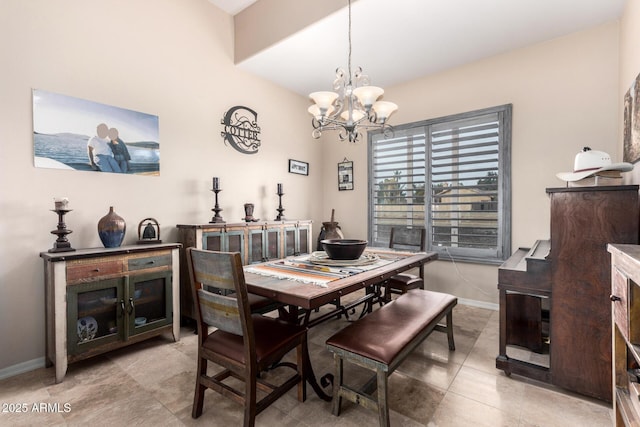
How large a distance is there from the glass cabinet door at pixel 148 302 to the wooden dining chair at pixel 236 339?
1110mm

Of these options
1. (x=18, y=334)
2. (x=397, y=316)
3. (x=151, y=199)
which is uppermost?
(x=151, y=199)

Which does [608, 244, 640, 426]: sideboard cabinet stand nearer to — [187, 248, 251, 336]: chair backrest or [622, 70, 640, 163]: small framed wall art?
[622, 70, 640, 163]: small framed wall art

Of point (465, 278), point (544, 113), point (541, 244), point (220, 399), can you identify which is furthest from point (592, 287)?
point (220, 399)

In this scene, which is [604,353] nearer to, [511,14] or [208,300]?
[208,300]

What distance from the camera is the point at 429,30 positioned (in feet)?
9.71

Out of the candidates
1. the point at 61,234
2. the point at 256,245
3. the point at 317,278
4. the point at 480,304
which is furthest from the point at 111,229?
the point at 480,304

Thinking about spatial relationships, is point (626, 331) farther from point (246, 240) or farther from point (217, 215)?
point (217, 215)

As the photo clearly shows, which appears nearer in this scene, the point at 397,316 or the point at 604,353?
the point at 604,353

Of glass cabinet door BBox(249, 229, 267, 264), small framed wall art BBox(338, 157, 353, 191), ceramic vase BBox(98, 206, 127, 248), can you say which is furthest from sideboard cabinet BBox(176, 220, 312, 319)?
small framed wall art BBox(338, 157, 353, 191)

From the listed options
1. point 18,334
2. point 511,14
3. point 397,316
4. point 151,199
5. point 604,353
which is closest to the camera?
point 604,353

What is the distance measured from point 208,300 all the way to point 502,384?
6.62ft

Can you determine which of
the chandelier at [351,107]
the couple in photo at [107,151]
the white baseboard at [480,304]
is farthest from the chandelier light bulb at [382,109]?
the white baseboard at [480,304]

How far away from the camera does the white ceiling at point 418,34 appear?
262cm

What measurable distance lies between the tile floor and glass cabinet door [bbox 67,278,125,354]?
226mm
